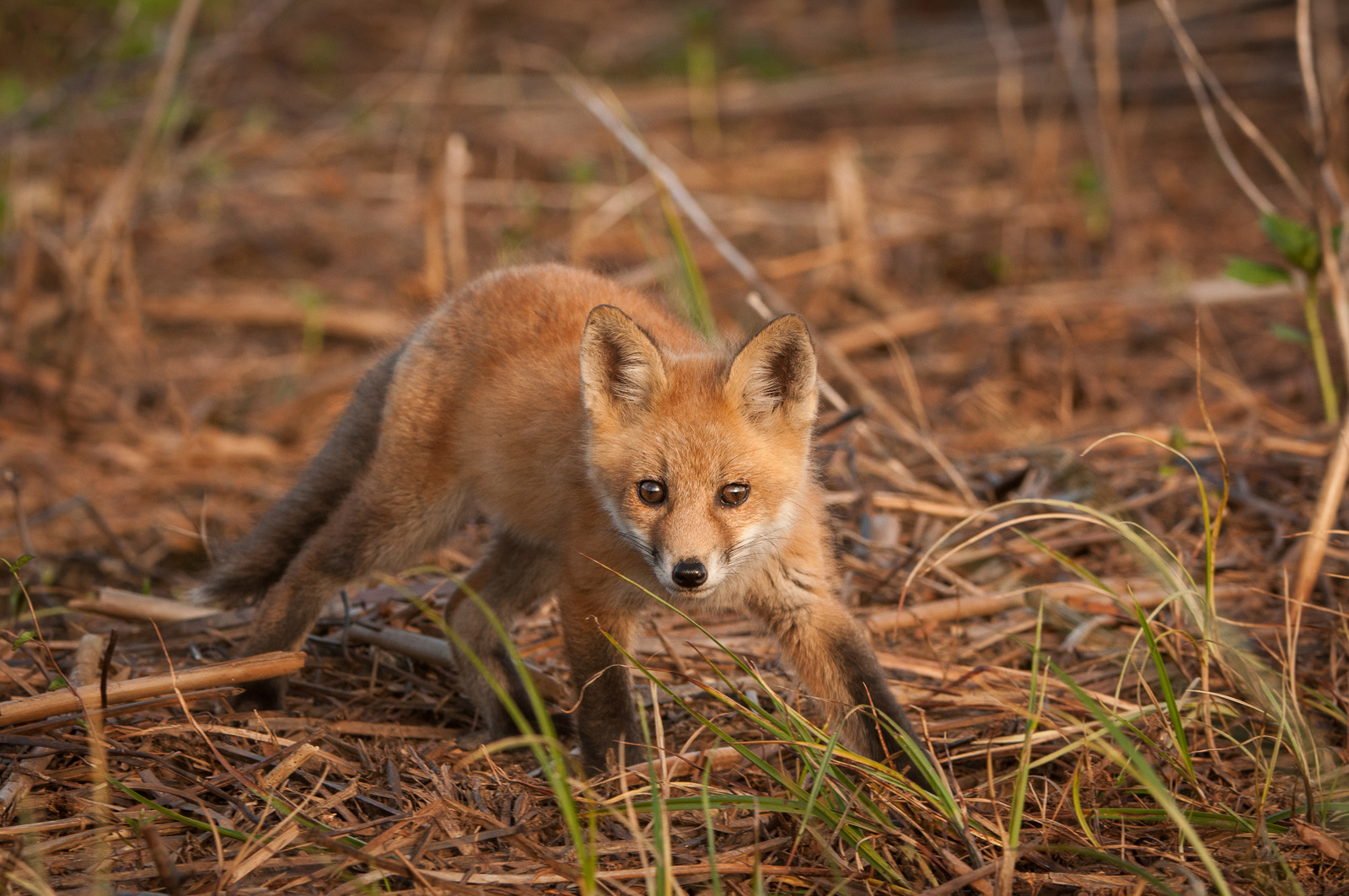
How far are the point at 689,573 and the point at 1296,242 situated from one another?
283 cm

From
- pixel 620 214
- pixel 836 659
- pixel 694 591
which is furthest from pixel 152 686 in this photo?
pixel 620 214

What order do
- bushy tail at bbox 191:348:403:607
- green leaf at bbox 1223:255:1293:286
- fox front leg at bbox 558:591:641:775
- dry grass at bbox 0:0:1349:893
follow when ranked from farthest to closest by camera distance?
green leaf at bbox 1223:255:1293:286 < bushy tail at bbox 191:348:403:607 < fox front leg at bbox 558:591:641:775 < dry grass at bbox 0:0:1349:893

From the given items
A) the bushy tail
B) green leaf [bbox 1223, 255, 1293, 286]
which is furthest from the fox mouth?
green leaf [bbox 1223, 255, 1293, 286]

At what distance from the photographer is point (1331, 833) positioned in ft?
8.63

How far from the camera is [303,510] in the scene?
410cm

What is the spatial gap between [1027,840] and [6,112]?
347 inches

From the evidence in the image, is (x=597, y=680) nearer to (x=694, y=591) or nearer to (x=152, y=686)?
(x=694, y=591)

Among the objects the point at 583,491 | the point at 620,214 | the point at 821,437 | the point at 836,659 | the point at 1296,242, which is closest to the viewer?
the point at 836,659

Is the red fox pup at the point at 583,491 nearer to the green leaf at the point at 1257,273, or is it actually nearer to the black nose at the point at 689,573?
the black nose at the point at 689,573

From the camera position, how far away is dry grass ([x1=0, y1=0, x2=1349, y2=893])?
273 cm

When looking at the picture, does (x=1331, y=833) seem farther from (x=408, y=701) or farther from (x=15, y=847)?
(x=15, y=847)

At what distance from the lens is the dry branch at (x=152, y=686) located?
289cm

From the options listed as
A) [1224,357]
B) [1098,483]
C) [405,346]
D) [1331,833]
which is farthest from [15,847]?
[1224,357]

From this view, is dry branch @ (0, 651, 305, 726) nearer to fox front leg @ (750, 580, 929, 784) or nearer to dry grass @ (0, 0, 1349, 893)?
dry grass @ (0, 0, 1349, 893)
